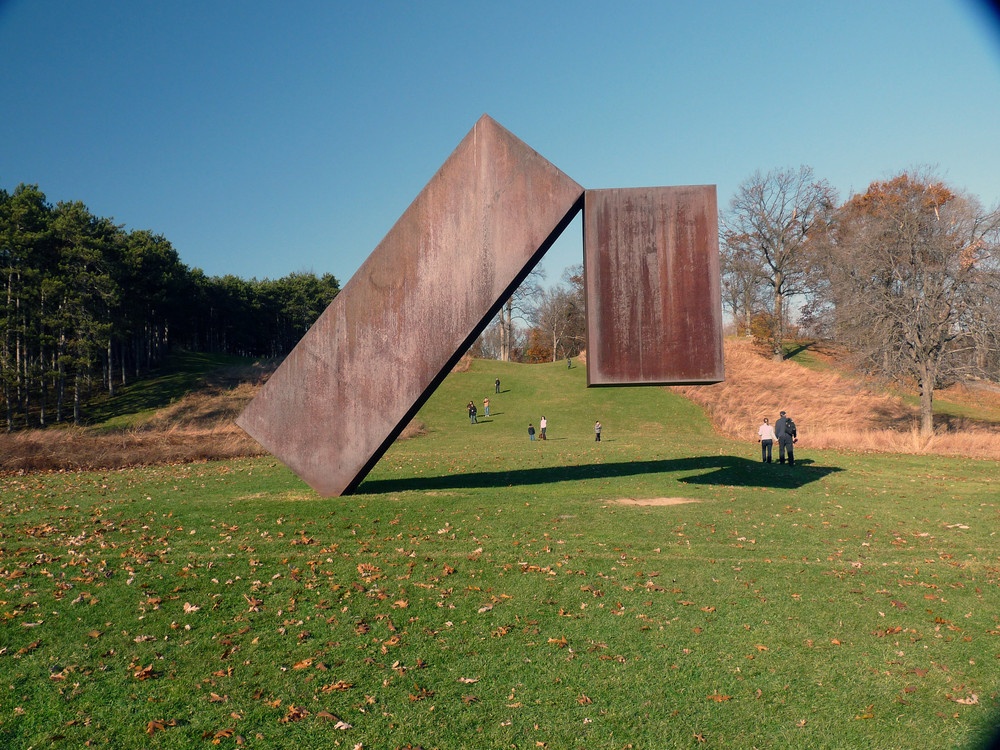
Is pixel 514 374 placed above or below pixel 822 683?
Answer: above

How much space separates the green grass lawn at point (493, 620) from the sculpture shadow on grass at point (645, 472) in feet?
4.98

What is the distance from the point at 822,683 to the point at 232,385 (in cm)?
4955

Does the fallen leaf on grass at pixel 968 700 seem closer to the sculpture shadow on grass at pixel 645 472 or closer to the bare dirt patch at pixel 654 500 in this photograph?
the bare dirt patch at pixel 654 500

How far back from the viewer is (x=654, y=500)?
13664 mm

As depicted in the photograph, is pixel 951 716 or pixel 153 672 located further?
pixel 153 672

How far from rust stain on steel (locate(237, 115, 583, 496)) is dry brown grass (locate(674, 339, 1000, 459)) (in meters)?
19.0

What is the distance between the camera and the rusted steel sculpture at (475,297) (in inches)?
448

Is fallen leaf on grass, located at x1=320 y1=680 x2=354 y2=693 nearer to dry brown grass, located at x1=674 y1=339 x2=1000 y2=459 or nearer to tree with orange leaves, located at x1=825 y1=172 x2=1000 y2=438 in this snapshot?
dry brown grass, located at x1=674 y1=339 x2=1000 y2=459

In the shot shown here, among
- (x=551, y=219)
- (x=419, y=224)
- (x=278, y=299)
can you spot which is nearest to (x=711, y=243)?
(x=551, y=219)

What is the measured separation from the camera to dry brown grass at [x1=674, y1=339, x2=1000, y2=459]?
2416 cm

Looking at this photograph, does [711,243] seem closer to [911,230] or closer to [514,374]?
[911,230]

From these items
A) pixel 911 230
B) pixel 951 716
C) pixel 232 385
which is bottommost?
pixel 951 716

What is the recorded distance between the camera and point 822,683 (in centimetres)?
565

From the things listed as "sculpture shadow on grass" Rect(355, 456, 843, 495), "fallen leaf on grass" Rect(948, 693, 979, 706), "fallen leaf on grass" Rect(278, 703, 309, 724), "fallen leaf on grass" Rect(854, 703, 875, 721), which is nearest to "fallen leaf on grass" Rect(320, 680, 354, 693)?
"fallen leaf on grass" Rect(278, 703, 309, 724)
